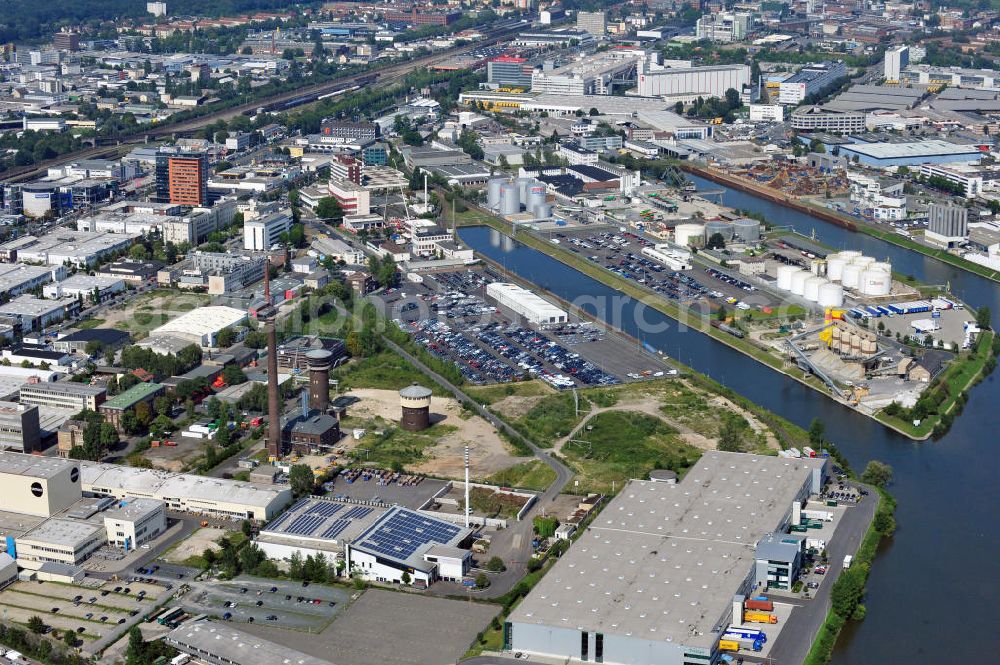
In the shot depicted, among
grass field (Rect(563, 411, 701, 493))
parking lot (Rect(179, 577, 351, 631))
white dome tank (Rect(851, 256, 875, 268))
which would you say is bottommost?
parking lot (Rect(179, 577, 351, 631))

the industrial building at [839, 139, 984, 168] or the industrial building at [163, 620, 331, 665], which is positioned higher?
the industrial building at [839, 139, 984, 168]

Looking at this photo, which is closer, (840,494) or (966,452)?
(840,494)

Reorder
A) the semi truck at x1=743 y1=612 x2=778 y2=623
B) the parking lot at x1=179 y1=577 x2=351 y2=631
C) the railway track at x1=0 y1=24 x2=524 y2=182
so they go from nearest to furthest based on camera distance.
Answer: the semi truck at x1=743 y1=612 x2=778 y2=623 → the parking lot at x1=179 y1=577 x2=351 y2=631 → the railway track at x1=0 y1=24 x2=524 y2=182

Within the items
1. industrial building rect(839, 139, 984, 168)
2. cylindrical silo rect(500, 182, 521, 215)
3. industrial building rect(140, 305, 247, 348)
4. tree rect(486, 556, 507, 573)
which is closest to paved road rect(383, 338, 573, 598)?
tree rect(486, 556, 507, 573)

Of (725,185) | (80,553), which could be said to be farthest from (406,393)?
(725,185)

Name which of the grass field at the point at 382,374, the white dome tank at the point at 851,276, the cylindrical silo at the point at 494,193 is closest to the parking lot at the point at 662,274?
the white dome tank at the point at 851,276

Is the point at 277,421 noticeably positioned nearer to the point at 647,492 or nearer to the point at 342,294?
the point at 647,492

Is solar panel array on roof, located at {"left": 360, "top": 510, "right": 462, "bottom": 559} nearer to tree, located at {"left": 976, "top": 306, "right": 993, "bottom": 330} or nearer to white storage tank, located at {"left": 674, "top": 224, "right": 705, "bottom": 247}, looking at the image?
tree, located at {"left": 976, "top": 306, "right": 993, "bottom": 330}
